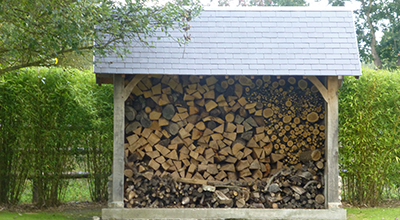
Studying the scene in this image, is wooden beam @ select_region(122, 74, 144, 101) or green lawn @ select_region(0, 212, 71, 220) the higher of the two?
wooden beam @ select_region(122, 74, 144, 101)

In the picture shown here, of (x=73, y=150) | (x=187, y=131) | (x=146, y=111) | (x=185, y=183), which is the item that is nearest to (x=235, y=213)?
(x=185, y=183)

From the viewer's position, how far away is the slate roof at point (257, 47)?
4957 mm

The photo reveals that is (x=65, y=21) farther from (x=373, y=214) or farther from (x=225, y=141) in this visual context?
(x=373, y=214)

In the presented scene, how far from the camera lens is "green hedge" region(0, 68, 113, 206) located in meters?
5.62

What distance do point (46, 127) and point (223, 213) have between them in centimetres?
279

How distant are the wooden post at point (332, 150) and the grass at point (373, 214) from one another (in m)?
0.54

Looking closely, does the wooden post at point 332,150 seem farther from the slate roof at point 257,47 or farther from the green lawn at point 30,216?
the green lawn at point 30,216

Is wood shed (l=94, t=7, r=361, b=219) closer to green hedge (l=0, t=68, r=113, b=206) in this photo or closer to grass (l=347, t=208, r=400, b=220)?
grass (l=347, t=208, r=400, b=220)

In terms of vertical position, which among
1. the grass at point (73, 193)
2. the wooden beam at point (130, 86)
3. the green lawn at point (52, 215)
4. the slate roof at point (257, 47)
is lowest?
the green lawn at point (52, 215)

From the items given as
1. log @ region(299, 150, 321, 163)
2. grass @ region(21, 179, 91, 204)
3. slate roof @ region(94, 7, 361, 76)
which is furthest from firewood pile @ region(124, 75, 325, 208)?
grass @ region(21, 179, 91, 204)

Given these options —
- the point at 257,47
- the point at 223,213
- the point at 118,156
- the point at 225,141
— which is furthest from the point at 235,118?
the point at 118,156

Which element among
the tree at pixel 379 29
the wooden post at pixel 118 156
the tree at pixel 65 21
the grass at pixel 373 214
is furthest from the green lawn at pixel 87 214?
the tree at pixel 379 29

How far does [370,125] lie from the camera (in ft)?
19.3

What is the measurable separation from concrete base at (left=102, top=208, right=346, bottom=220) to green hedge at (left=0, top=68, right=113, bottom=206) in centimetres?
140
